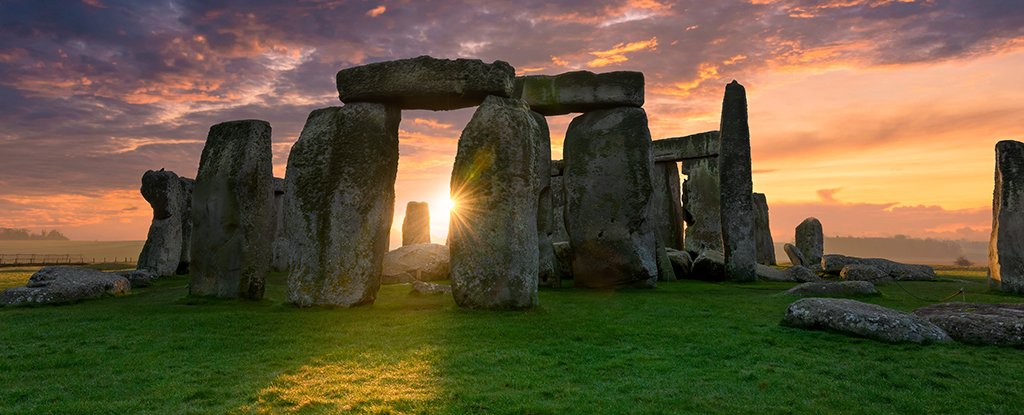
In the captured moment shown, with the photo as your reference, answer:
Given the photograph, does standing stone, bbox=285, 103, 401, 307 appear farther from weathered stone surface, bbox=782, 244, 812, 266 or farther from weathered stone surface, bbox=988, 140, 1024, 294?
weathered stone surface, bbox=782, 244, 812, 266

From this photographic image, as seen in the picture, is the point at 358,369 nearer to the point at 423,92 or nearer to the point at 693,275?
the point at 423,92

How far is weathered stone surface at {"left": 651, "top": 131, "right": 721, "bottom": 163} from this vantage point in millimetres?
19297

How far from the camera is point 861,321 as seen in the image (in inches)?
259

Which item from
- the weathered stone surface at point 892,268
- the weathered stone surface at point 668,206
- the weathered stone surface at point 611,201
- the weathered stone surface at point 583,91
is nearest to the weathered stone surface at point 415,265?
the weathered stone surface at point 611,201

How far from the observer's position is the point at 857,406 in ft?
13.9

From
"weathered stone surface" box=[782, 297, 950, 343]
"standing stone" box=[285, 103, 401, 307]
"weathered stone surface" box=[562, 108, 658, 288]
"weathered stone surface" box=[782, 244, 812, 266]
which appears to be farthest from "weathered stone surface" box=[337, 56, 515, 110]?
"weathered stone surface" box=[782, 244, 812, 266]

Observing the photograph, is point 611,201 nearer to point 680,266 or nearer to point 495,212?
point 680,266

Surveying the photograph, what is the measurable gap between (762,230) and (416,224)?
491 inches

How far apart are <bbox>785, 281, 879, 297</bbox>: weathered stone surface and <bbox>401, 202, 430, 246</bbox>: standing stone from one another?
48.3 feet

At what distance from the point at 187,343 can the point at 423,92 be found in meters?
4.39

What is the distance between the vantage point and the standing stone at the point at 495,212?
826cm

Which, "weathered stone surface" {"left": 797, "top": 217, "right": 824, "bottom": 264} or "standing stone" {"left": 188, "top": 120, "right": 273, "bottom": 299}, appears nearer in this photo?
"standing stone" {"left": 188, "top": 120, "right": 273, "bottom": 299}

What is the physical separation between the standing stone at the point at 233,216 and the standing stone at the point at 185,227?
6.76 m

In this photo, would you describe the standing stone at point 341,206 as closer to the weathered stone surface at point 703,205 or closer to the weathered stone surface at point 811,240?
the weathered stone surface at point 703,205
